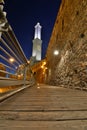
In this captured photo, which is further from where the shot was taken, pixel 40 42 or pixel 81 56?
pixel 40 42

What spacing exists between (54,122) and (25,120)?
0.27 metres

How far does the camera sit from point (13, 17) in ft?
124

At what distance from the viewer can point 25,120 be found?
1.10m

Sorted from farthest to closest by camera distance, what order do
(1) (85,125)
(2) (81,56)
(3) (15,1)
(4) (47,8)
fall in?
(4) (47,8)
(3) (15,1)
(2) (81,56)
(1) (85,125)

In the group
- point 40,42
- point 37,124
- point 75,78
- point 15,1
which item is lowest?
point 37,124

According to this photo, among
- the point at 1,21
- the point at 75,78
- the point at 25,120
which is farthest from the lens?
the point at 75,78

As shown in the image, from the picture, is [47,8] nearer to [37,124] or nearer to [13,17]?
[13,17]

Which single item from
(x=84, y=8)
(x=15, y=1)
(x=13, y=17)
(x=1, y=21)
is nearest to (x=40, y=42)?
(x=13, y=17)

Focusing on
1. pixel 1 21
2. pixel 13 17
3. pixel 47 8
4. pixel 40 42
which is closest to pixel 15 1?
pixel 13 17

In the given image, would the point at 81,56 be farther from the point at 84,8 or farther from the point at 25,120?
the point at 25,120

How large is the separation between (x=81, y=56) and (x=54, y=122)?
3.45m

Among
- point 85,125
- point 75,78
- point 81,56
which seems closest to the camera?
point 85,125

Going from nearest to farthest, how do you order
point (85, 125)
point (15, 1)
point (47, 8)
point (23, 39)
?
point (85, 125), point (15, 1), point (47, 8), point (23, 39)

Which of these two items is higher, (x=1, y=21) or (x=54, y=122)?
(x=1, y=21)
